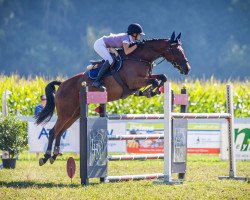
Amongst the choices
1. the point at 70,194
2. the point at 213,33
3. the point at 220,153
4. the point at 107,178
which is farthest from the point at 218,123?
the point at 213,33

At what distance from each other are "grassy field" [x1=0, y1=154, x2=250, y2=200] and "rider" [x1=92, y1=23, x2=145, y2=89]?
75.0 inches

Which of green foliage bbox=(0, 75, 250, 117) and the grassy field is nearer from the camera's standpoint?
the grassy field

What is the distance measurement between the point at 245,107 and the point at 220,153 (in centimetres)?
506

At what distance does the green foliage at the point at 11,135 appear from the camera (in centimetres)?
1537

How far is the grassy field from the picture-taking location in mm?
10250

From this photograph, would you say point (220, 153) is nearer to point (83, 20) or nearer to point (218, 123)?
point (218, 123)

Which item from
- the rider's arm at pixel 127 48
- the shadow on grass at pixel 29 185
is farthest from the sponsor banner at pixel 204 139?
the shadow on grass at pixel 29 185

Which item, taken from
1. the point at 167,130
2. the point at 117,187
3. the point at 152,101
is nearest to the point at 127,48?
the point at 167,130

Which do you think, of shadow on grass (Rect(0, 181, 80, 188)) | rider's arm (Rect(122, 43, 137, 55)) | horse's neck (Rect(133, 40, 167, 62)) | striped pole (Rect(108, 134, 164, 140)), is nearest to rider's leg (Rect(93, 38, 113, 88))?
rider's arm (Rect(122, 43, 137, 55))

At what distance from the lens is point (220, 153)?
733 inches

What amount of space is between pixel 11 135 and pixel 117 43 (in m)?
3.50

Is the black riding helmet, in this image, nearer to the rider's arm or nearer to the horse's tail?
the rider's arm

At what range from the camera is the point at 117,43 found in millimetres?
13266

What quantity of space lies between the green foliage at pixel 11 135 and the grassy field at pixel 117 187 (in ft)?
1.51
